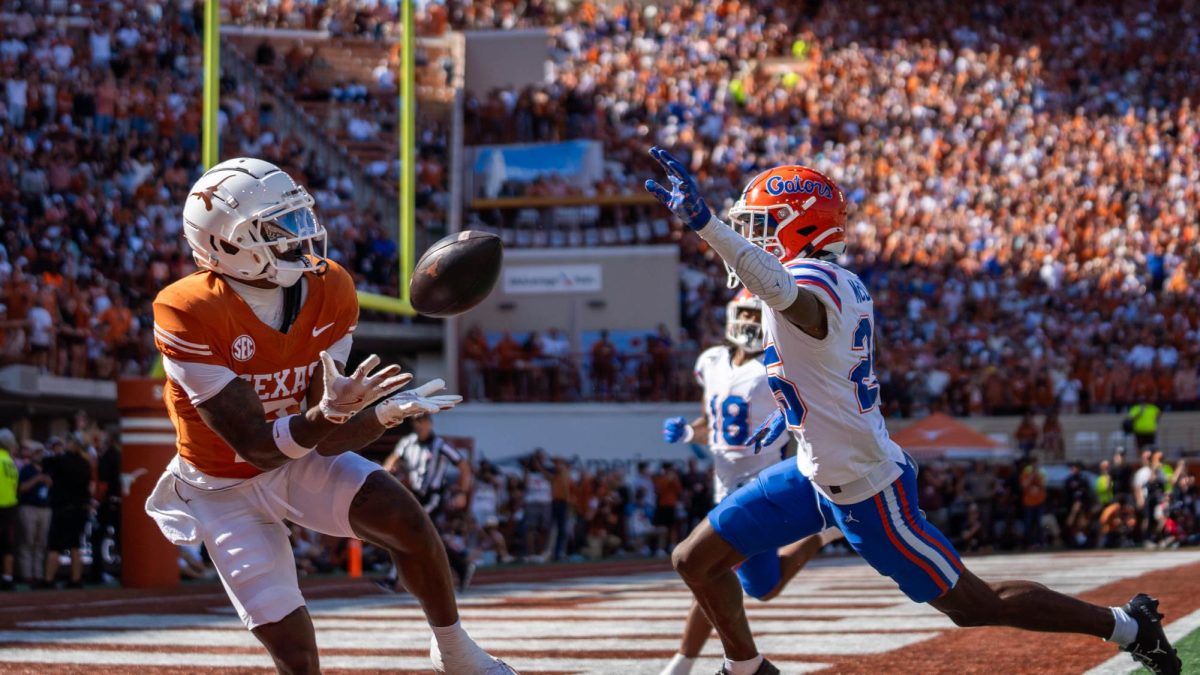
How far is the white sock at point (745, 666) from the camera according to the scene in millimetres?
5562

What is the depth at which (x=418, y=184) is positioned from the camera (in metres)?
25.6

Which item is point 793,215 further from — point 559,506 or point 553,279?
point 553,279

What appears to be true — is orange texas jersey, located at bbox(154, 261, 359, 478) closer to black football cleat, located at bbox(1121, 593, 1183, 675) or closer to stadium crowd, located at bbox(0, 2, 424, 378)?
black football cleat, located at bbox(1121, 593, 1183, 675)

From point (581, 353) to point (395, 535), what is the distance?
61.0ft

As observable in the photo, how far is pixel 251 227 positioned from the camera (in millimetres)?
4719

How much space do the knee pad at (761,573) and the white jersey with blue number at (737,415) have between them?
3.44 ft

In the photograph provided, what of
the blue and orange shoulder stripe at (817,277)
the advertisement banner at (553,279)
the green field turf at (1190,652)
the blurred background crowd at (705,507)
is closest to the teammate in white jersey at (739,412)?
the green field turf at (1190,652)

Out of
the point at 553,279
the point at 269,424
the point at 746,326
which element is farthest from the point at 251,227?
the point at 553,279

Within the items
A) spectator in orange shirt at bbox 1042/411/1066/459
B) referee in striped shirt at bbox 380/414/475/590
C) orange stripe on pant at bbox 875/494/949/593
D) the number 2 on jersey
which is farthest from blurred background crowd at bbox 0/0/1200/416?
orange stripe on pant at bbox 875/494/949/593

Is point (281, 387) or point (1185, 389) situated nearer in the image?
point (281, 387)

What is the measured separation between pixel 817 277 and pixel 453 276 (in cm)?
117

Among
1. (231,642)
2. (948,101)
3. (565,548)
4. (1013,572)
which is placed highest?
(948,101)

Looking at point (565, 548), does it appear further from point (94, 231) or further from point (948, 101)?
point (948, 101)

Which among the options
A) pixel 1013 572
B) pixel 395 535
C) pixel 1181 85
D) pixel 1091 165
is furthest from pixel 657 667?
pixel 1181 85
